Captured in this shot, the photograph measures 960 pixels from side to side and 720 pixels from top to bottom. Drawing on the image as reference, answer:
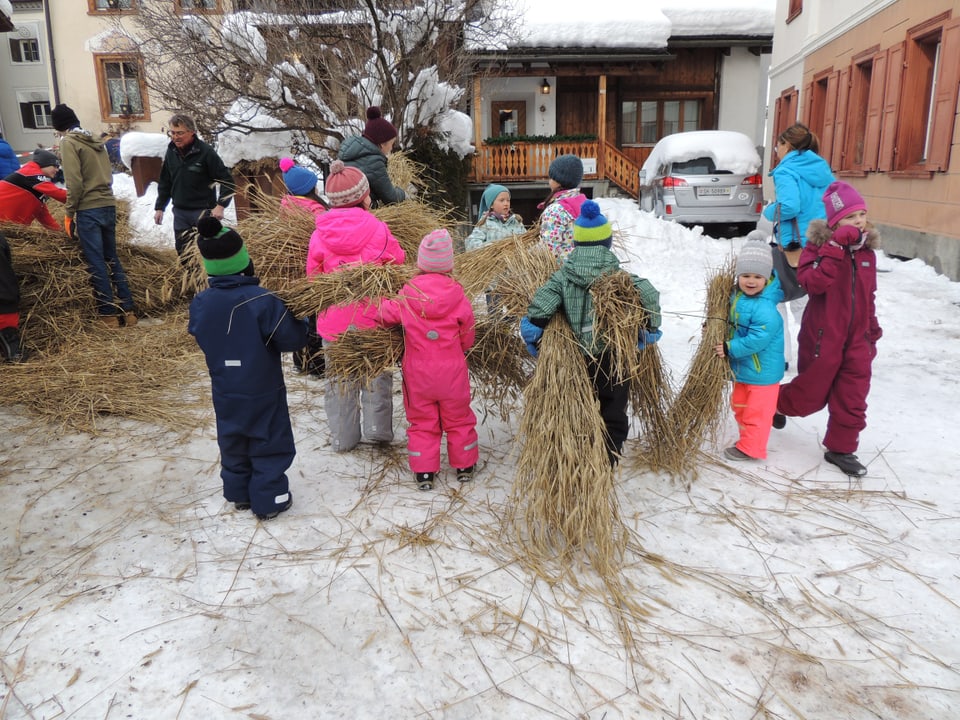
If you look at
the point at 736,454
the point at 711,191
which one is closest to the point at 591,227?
the point at 736,454

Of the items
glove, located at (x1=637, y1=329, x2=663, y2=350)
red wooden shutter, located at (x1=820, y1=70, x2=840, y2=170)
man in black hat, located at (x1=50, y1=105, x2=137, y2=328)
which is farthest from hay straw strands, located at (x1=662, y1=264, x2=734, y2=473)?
red wooden shutter, located at (x1=820, y1=70, x2=840, y2=170)

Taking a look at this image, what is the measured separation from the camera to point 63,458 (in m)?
3.62

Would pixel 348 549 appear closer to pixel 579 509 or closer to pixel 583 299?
pixel 579 509

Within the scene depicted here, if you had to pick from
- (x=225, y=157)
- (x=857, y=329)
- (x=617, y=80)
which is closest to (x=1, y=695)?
(x=857, y=329)

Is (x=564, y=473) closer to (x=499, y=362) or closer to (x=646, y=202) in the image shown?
(x=499, y=362)

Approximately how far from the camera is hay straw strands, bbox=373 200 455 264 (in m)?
4.35

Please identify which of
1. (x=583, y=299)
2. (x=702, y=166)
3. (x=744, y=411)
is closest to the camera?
(x=583, y=299)

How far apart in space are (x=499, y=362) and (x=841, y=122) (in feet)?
33.0

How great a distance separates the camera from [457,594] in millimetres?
2438

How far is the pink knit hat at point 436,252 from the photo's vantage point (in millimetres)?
3057

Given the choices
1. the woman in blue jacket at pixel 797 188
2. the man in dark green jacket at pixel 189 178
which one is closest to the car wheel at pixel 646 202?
the woman in blue jacket at pixel 797 188

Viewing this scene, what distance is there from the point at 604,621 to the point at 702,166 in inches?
427

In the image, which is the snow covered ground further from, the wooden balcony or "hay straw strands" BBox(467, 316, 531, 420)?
the wooden balcony

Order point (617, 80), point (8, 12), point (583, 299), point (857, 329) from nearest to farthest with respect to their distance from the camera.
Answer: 1. point (583, 299)
2. point (857, 329)
3. point (8, 12)
4. point (617, 80)
